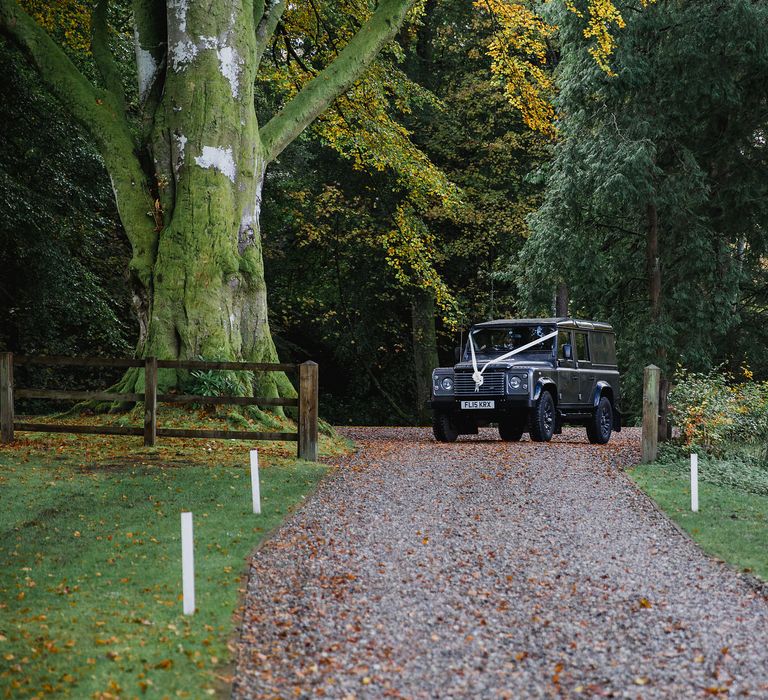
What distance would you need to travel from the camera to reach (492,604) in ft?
24.3

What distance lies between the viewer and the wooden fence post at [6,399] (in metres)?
14.7

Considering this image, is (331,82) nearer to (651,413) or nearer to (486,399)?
(486,399)

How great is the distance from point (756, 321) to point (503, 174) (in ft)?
28.1

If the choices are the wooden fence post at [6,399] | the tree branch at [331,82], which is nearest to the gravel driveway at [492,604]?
the wooden fence post at [6,399]

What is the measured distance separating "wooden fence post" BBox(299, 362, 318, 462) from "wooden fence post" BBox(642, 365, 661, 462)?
4959 millimetres

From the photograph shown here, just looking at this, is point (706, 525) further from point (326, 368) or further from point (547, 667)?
point (326, 368)

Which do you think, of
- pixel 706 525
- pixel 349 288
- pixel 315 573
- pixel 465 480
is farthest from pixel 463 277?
pixel 315 573

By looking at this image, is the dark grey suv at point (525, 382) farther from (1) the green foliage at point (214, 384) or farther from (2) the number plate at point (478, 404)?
(1) the green foliage at point (214, 384)

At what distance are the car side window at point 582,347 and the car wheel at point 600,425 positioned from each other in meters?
0.97

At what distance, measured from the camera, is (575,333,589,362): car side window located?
1994cm

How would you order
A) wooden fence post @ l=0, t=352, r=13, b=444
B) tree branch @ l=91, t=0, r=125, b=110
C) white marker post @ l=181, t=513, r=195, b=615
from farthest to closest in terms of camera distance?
tree branch @ l=91, t=0, r=125, b=110
wooden fence post @ l=0, t=352, r=13, b=444
white marker post @ l=181, t=513, r=195, b=615

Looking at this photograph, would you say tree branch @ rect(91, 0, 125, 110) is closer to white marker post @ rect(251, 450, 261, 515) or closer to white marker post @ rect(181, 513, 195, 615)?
white marker post @ rect(251, 450, 261, 515)

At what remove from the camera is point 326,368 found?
36.6 meters

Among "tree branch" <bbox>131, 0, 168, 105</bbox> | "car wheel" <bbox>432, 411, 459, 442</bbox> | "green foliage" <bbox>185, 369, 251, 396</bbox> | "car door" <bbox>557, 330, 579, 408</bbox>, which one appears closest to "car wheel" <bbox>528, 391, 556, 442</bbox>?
"car door" <bbox>557, 330, 579, 408</bbox>
